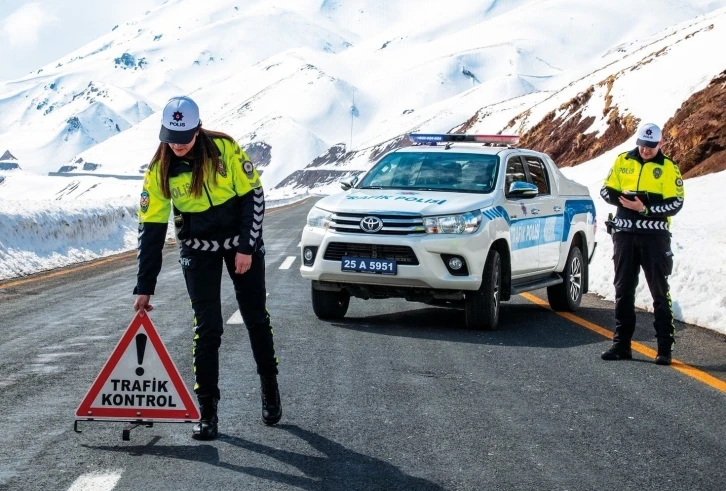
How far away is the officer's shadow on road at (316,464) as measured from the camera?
16.4ft

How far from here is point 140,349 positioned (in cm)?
590

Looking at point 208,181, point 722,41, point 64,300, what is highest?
point 722,41

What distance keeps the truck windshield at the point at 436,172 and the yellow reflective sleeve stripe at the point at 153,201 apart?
5.43 meters

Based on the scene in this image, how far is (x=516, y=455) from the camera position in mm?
5535

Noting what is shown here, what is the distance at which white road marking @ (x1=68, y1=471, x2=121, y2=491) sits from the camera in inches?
190

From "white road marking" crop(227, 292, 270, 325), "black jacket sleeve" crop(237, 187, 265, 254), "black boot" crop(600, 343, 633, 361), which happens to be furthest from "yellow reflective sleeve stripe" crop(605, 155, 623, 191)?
"black jacket sleeve" crop(237, 187, 265, 254)

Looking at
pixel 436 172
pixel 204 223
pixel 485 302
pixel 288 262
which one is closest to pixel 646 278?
pixel 485 302

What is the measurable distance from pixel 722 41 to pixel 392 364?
46.7 m

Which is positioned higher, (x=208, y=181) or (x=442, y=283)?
(x=208, y=181)

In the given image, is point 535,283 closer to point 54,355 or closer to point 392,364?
point 392,364

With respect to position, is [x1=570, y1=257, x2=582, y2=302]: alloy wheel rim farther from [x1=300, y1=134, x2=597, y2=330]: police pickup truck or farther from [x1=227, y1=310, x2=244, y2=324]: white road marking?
[x1=227, y1=310, x2=244, y2=324]: white road marking

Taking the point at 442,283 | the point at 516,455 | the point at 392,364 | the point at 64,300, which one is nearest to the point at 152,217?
the point at 516,455

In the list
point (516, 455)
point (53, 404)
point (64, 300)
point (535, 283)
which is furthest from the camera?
point (64, 300)

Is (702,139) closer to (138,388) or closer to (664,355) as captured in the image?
(664,355)
